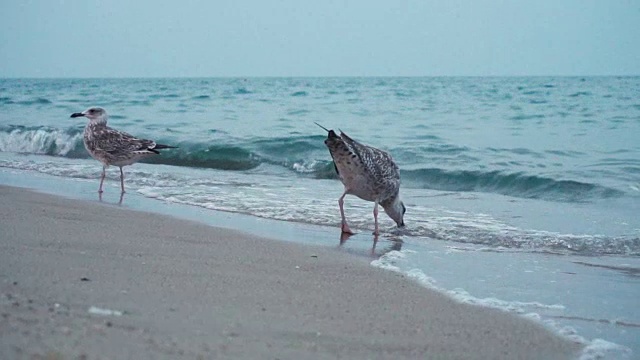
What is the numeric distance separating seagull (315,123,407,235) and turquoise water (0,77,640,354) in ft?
0.70

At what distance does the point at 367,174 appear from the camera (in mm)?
7766

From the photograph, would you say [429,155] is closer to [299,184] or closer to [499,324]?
[299,184]

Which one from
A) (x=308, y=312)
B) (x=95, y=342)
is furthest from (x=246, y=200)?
(x=95, y=342)

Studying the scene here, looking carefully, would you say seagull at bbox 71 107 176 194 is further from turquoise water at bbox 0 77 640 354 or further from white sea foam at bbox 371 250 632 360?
white sea foam at bbox 371 250 632 360

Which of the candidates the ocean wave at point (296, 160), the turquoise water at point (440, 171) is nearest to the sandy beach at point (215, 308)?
the turquoise water at point (440, 171)

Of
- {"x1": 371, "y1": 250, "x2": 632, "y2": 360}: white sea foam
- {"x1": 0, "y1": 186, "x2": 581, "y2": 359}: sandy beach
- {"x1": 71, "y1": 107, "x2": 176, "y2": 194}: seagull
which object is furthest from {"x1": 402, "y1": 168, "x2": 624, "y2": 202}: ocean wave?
{"x1": 0, "y1": 186, "x2": 581, "y2": 359}: sandy beach

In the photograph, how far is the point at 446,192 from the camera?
1049 centimetres

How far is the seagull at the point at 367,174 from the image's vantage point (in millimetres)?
7453

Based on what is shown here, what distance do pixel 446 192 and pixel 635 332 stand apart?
6.46m

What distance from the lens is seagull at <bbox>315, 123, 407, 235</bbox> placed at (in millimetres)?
7453

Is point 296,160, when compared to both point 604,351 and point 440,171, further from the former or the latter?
point 604,351

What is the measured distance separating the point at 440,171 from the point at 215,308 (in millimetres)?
8794

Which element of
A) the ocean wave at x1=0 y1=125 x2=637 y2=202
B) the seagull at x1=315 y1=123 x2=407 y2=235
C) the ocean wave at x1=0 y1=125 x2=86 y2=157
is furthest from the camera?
the ocean wave at x1=0 y1=125 x2=86 y2=157

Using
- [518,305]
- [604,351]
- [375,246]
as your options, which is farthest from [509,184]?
[604,351]
